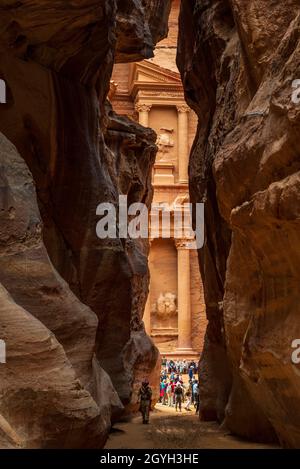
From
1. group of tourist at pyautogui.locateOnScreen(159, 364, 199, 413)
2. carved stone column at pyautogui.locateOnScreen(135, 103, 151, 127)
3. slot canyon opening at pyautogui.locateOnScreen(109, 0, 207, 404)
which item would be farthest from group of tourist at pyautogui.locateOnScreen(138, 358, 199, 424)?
carved stone column at pyautogui.locateOnScreen(135, 103, 151, 127)

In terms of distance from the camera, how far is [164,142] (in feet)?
89.0

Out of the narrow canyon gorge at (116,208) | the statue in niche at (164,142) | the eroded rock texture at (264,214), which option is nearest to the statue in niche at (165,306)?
the statue in niche at (164,142)

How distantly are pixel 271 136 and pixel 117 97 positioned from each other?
22.9 metres

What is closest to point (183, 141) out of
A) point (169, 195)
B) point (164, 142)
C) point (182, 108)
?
point (164, 142)

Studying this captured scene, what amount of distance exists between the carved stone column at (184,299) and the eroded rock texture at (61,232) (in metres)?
9.72

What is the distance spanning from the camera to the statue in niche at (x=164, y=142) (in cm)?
2716

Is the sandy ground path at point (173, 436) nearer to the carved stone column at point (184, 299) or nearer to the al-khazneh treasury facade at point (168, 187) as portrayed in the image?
the carved stone column at point (184, 299)

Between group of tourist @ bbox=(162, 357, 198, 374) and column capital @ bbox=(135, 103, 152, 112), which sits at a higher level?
column capital @ bbox=(135, 103, 152, 112)

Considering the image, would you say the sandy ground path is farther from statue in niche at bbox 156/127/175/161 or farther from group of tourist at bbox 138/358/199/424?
statue in niche at bbox 156/127/175/161

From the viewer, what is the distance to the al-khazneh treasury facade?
25.2m

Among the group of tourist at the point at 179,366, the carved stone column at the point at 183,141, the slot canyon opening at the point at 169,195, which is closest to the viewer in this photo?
the group of tourist at the point at 179,366

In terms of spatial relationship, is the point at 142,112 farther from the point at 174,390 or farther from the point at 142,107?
the point at 174,390

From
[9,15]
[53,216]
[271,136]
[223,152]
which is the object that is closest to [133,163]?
[53,216]
